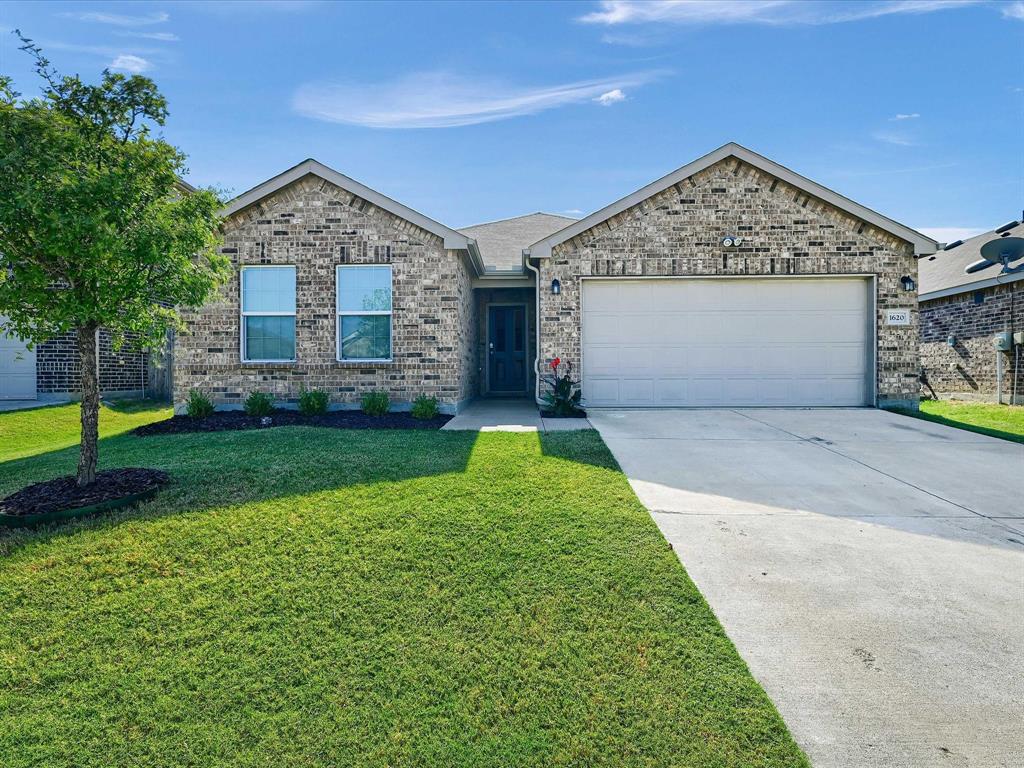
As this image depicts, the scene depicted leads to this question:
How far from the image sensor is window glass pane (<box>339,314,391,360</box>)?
10.4 meters

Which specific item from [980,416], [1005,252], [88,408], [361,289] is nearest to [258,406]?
[361,289]

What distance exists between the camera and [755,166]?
35.0ft

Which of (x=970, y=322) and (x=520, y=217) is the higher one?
(x=520, y=217)

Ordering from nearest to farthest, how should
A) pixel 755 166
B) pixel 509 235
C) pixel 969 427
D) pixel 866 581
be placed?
pixel 866 581 → pixel 969 427 → pixel 755 166 → pixel 509 235

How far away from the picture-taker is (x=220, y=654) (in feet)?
8.55

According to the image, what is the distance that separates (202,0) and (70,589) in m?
8.34

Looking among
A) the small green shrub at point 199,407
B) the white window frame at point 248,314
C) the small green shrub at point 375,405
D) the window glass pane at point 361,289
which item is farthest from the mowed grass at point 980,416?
the small green shrub at point 199,407

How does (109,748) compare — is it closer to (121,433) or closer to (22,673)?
(22,673)

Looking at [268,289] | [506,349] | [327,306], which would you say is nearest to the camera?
[327,306]

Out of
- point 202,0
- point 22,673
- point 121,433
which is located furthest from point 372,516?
point 202,0

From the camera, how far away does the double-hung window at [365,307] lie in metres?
10.3

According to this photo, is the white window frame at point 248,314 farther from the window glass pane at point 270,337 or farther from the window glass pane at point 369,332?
the window glass pane at point 369,332

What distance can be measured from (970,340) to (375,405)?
49.4ft

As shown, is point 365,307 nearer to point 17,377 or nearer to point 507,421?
point 507,421
